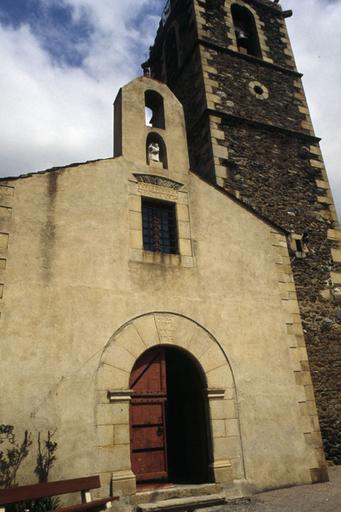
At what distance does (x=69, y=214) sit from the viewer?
270 inches

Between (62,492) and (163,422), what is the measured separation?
2022 millimetres

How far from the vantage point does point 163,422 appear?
6617 millimetres

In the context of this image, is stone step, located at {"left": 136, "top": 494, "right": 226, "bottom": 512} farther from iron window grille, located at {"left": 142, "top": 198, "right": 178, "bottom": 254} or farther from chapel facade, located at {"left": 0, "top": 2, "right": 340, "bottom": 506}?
iron window grille, located at {"left": 142, "top": 198, "right": 178, "bottom": 254}

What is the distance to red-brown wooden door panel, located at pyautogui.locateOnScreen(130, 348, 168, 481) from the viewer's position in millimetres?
6289

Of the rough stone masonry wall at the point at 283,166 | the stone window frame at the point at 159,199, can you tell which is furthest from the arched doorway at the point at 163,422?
the rough stone masonry wall at the point at 283,166

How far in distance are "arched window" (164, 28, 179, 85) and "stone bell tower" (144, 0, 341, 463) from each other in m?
0.10

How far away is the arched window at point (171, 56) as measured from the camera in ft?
50.1

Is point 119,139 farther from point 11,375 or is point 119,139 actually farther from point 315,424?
point 315,424

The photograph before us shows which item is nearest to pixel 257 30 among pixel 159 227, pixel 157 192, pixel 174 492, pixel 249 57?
pixel 249 57

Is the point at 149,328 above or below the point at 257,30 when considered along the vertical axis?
below

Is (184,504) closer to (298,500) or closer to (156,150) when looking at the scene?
(298,500)

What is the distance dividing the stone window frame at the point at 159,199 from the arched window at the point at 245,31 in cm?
894

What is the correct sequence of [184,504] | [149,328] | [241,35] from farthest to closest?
[241,35] < [149,328] < [184,504]

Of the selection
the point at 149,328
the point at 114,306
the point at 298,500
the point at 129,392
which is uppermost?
the point at 114,306
